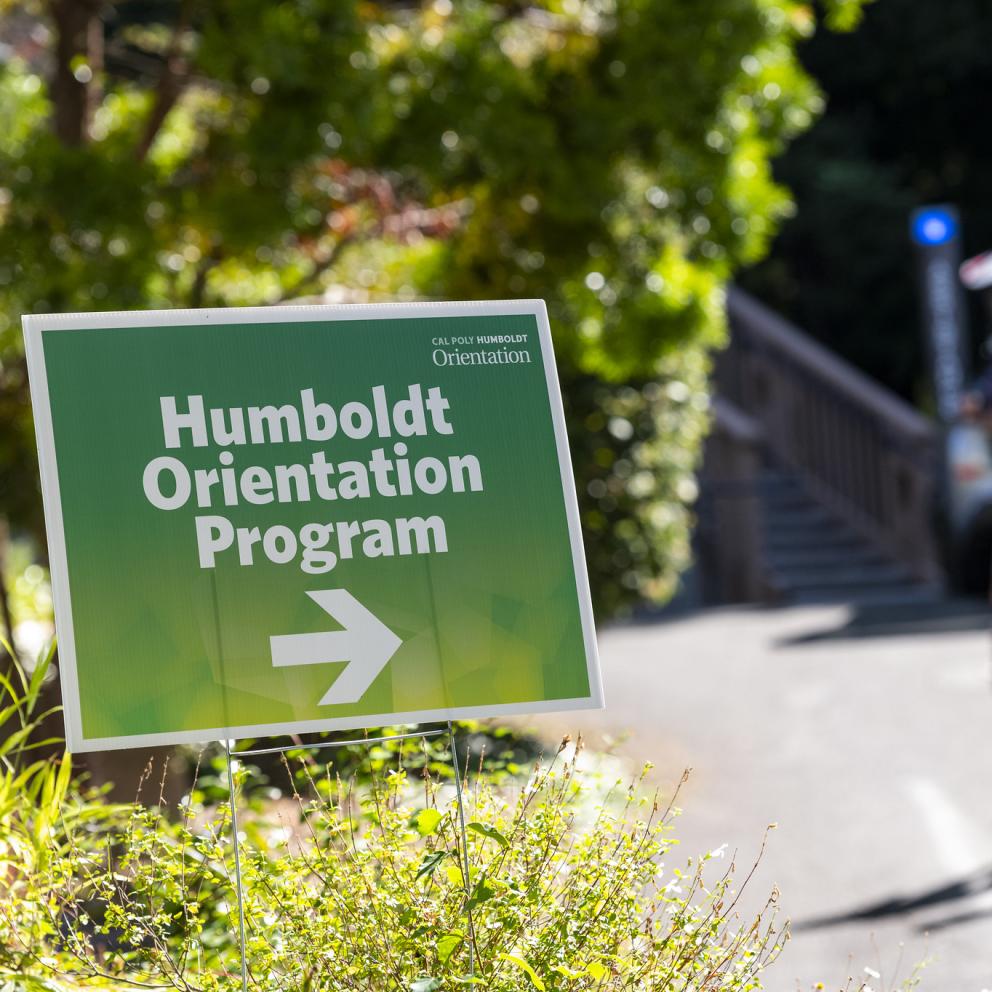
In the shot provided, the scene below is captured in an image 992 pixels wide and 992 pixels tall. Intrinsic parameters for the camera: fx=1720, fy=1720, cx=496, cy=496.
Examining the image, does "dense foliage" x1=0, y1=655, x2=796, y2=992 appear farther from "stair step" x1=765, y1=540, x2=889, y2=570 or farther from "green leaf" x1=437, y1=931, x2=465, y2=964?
"stair step" x1=765, y1=540, x2=889, y2=570

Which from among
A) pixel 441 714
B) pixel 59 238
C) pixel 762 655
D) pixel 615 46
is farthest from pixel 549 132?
pixel 762 655

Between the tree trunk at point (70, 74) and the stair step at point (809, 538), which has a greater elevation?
the tree trunk at point (70, 74)

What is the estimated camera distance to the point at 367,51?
7242 millimetres

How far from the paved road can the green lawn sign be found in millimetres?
1091

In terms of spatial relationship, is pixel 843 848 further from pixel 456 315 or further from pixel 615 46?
pixel 456 315

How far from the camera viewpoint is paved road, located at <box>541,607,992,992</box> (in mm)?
6020

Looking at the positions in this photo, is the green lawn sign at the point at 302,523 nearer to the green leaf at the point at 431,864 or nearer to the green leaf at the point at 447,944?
the green leaf at the point at 431,864

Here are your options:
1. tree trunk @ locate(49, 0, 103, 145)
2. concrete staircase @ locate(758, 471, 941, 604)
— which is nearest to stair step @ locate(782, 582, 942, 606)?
concrete staircase @ locate(758, 471, 941, 604)

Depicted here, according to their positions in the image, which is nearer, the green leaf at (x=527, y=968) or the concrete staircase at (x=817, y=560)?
the green leaf at (x=527, y=968)

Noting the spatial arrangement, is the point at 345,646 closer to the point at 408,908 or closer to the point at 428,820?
the point at 428,820

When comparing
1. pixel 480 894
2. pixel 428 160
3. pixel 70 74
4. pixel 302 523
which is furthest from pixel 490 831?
pixel 70 74

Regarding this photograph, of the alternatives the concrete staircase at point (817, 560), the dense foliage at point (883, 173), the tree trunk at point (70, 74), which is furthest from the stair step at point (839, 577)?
the tree trunk at point (70, 74)

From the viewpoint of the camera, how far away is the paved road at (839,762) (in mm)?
6020

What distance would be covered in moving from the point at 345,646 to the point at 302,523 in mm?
244
